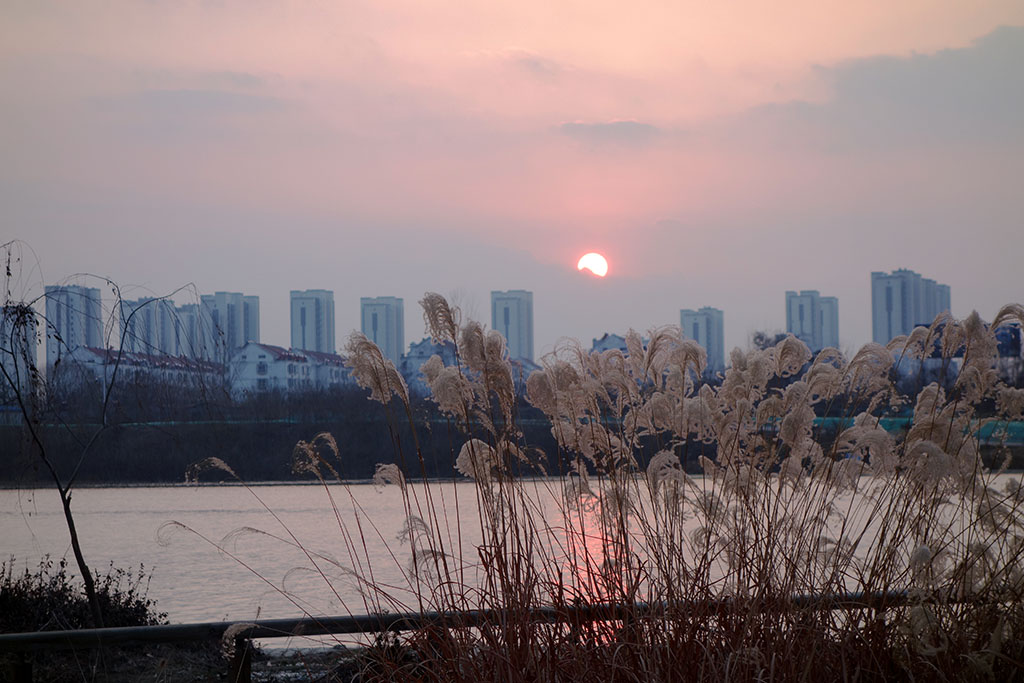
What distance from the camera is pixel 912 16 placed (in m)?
5.86

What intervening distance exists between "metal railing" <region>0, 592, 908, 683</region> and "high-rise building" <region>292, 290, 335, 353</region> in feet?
201

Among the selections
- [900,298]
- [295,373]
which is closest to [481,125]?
[295,373]

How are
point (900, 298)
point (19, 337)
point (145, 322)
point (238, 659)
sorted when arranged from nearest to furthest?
point (238, 659), point (19, 337), point (145, 322), point (900, 298)

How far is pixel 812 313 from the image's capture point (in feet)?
198

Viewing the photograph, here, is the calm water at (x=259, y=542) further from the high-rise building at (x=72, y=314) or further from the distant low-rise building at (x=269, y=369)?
the distant low-rise building at (x=269, y=369)

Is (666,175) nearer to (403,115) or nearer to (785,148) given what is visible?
(785,148)

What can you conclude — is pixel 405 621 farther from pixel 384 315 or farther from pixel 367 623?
pixel 384 315

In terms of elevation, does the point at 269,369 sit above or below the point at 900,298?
below

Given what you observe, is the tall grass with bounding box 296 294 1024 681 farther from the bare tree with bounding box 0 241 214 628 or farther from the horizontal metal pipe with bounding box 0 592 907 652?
the bare tree with bounding box 0 241 214 628

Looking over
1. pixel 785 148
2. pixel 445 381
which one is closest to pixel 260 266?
pixel 785 148

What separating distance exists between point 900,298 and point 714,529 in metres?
43.0

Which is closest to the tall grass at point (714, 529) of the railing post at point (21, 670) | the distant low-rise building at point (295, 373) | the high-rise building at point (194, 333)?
the railing post at point (21, 670)

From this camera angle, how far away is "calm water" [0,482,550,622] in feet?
18.7

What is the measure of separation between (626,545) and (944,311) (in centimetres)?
130
